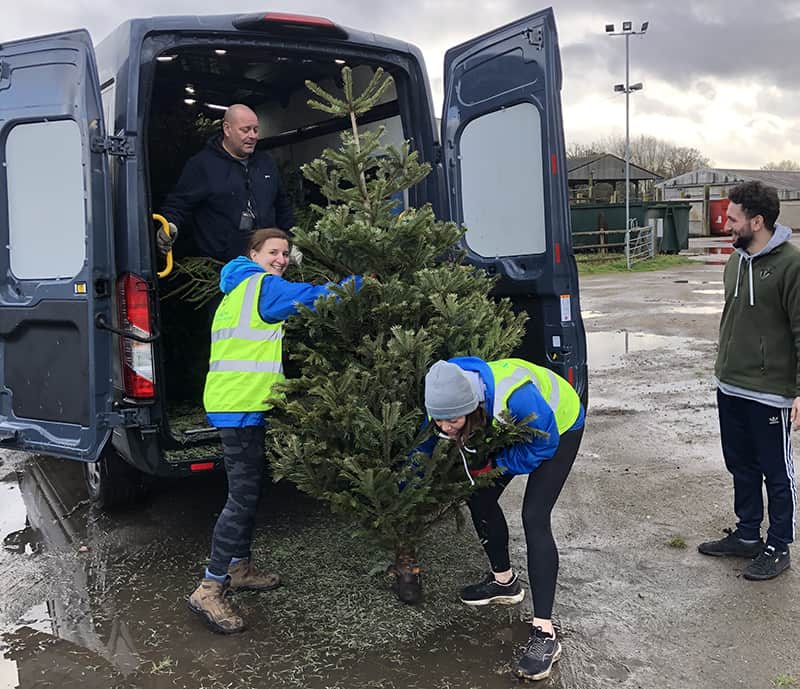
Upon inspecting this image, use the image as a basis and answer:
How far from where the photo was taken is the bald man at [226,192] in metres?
4.65

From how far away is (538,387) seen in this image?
3.15 m

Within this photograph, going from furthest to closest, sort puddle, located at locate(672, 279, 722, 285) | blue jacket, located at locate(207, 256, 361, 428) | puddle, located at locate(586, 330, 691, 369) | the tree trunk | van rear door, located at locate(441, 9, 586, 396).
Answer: puddle, located at locate(672, 279, 722, 285) < puddle, located at locate(586, 330, 691, 369) < van rear door, located at locate(441, 9, 586, 396) < the tree trunk < blue jacket, located at locate(207, 256, 361, 428)

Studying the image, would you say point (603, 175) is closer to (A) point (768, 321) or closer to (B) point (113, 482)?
(A) point (768, 321)

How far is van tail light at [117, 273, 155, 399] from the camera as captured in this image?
12.9 ft

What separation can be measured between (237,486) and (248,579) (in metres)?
0.64

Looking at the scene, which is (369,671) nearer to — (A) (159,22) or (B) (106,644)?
(B) (106,644)

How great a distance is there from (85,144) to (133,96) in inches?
13.8

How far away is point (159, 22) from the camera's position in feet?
13.1

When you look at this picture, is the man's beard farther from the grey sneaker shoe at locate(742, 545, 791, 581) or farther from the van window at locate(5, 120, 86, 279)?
the van window at locate(5, 120, 86, 279)

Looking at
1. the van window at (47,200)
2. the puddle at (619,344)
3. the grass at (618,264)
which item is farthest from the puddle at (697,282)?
the van window at (47,200)

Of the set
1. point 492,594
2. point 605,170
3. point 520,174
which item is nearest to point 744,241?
point 520,174

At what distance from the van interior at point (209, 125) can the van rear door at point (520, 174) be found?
0.48 m

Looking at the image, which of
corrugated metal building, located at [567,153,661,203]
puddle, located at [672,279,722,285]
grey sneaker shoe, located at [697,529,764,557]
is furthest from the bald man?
corrugated metal building, located at [567,153,661,203]

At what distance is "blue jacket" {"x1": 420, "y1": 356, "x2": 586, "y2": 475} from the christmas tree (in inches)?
2.1
